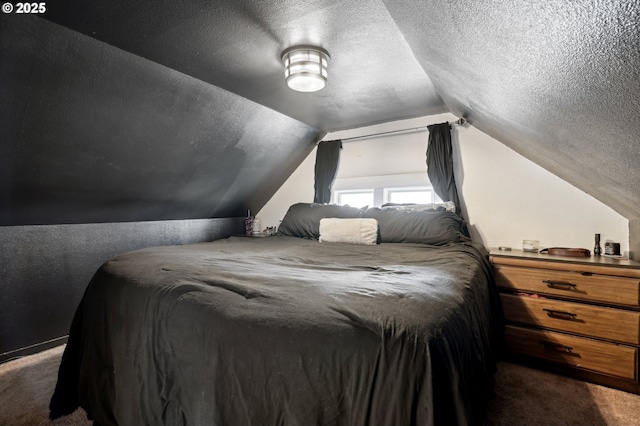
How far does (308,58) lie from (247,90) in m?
0.74

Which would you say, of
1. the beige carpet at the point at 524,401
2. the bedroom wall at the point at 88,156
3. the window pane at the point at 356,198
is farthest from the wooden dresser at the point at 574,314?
the bedroom wall at the point at 88,156

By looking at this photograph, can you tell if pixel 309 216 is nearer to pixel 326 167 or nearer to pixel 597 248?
pixel 326 167

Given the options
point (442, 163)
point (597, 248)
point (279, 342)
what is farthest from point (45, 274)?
point (597, 248)

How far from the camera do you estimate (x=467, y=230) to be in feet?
8.15

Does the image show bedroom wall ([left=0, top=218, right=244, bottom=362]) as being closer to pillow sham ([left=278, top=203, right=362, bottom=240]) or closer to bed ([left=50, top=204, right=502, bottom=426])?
bed ([left=50, top=204, right=502, bottom=426])

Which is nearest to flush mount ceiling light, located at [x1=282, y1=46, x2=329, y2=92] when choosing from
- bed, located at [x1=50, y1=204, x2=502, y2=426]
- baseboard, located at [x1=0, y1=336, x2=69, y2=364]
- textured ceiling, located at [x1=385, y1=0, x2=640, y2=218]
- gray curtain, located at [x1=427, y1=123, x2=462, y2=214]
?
textured ceiling, located at [x1=385, y1=0, x2=640, y2=218]

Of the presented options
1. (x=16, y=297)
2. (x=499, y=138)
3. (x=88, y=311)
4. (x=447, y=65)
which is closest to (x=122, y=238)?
(x=16, y=297)

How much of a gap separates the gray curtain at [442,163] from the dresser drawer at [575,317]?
94cm

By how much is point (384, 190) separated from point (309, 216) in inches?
35.2

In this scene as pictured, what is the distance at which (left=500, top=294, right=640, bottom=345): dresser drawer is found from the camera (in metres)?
1.60

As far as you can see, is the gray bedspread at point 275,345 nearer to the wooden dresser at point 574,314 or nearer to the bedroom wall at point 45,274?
the wooden dresser at point 574,314

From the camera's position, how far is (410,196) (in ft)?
9.91

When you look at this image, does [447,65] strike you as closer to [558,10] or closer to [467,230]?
[558,10]

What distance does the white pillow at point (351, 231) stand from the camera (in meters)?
2.35
